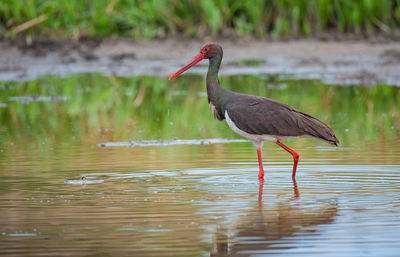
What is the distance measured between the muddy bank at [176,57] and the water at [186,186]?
429 cm

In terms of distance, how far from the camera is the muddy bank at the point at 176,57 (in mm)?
17078

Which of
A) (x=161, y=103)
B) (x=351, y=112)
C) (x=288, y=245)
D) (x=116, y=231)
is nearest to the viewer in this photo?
(x=288, y=245)

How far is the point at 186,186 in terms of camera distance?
7.16 meters

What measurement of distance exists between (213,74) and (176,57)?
964 cm

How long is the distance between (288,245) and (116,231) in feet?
3.55

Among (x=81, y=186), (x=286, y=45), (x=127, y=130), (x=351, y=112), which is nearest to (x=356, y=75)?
(x=286, y=45)

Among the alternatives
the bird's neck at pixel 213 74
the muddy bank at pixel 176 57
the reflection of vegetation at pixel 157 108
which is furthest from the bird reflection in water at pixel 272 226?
the muddy bank at pixel 176 57

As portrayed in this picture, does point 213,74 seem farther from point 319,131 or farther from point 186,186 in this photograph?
point 186,186

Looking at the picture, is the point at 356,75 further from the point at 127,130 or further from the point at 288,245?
the point at 288,245

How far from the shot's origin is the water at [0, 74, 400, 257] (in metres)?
5.42

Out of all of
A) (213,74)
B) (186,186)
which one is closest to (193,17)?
(213,74)

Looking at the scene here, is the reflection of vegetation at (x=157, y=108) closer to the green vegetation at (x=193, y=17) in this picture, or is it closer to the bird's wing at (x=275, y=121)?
the bird's wing at (x=275, y=121)

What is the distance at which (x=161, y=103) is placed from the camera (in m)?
13.0

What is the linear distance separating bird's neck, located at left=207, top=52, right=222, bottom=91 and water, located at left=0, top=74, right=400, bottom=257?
2.15ft
